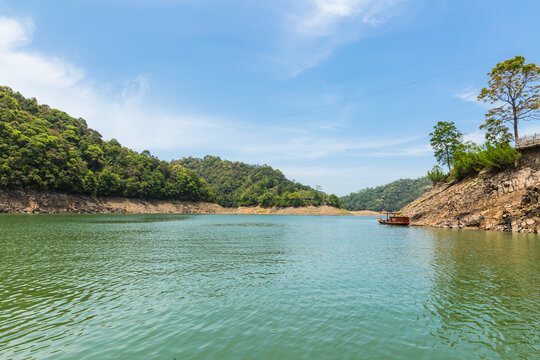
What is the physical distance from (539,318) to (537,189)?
1997 inches

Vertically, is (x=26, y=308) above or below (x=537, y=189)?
below

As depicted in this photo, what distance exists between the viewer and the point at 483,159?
62.2 meters

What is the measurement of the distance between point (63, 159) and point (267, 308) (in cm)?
13607

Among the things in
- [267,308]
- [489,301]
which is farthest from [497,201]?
[267,308]

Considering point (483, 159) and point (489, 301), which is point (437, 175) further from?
point (489, 301)

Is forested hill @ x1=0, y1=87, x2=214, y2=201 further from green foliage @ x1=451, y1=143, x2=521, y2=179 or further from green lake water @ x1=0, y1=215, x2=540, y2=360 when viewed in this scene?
green foliage @ x1=451, y1=143, x2=521, y2=179

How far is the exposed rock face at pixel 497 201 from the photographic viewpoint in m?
49.3

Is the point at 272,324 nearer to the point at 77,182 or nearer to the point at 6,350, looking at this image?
the point at 6,350

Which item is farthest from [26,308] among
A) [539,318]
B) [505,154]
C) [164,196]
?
[164,196]

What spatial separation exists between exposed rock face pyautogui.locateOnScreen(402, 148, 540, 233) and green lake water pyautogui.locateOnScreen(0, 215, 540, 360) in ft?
111

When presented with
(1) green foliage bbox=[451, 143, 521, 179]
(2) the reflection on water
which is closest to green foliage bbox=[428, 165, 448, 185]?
(1) green foliage bbox=[451, 143, 521, 179]

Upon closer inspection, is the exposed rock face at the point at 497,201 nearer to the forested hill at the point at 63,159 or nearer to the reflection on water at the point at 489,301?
the reflection on water at the point at 489,301

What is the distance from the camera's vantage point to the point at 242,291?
17109 millimetres

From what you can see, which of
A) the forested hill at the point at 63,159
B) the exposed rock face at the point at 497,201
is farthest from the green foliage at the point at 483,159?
the forested hill at the point at 63,159
